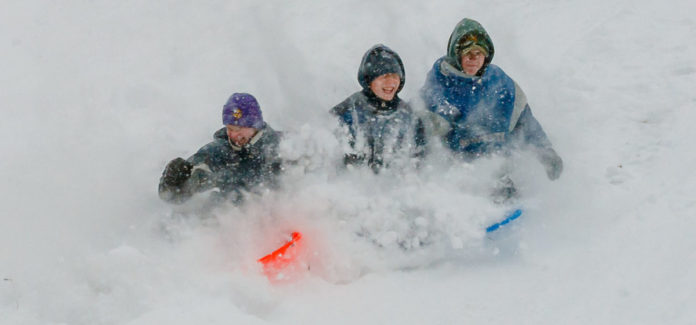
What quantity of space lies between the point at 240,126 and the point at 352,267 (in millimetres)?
1186

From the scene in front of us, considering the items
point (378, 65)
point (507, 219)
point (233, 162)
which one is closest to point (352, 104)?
point (378, 65)

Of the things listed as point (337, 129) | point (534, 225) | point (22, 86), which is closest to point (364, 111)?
point (337, 129)

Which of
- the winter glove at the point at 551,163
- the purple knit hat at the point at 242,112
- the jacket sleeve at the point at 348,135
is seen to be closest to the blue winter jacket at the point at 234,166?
the purple knit hat at the point at 242,112

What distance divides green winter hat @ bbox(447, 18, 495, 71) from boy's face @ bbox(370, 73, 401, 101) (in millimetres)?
536

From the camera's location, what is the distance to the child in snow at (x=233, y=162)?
148 inches

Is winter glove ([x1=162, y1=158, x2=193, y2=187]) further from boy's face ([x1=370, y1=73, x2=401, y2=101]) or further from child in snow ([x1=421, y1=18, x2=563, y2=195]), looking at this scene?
child in snow ([x1=421, y1=18, x2=563, y2=195])

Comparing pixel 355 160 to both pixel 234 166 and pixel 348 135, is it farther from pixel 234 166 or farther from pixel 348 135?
pixel 234 166

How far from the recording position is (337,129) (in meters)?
4.11

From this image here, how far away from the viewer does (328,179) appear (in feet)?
13.5

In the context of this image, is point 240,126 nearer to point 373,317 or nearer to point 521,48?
point 373,317

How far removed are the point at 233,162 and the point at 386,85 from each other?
1.19 meters

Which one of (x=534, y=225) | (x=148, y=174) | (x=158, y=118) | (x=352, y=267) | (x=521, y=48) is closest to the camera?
(x=352, y=267)

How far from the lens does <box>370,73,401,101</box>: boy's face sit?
396 cm

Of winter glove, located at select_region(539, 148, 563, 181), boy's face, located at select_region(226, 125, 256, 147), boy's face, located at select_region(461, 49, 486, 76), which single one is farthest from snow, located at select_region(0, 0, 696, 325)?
boy's face, located at select_region(461, 49, 486, 76)
